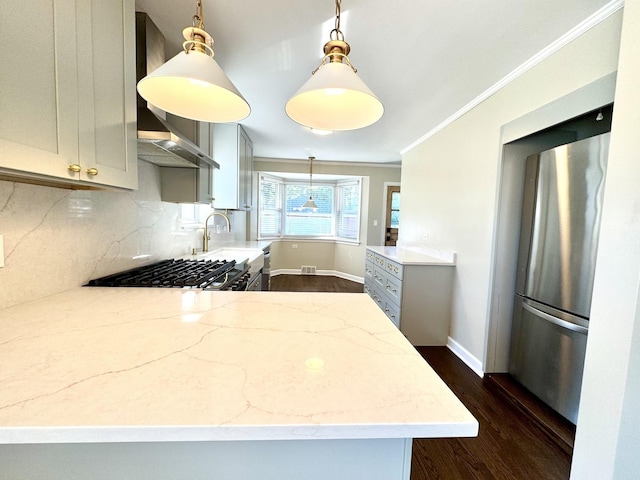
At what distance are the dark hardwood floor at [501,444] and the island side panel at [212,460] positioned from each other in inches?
42.0

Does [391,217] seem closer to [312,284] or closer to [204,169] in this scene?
[312,284]

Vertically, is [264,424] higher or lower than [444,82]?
lower

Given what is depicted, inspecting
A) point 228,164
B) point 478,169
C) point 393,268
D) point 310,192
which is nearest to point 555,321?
point 478,169

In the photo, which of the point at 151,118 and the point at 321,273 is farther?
the point at 321,273

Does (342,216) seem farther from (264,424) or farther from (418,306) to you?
(264,424)

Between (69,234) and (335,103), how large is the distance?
138 centimetres

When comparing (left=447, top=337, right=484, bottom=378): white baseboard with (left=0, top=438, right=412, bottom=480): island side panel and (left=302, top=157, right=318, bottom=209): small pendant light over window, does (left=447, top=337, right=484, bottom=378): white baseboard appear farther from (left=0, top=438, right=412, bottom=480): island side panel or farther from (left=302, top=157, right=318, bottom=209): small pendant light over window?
(left=302, top=157, right=318, bottom=209): small pendant light over window

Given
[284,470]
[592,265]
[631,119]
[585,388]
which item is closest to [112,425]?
[284,470]

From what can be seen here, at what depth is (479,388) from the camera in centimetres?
213

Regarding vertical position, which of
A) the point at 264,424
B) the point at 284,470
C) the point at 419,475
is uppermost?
the point at 264,424

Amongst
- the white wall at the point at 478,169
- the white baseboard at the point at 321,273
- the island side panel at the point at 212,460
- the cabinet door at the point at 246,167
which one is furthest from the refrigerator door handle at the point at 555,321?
the white baseboard at the point at 321,273

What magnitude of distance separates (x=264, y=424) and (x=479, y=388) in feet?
7.54

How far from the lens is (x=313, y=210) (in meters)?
6.18

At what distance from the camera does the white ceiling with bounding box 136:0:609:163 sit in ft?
4.62
